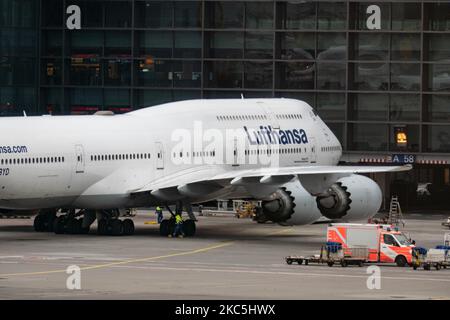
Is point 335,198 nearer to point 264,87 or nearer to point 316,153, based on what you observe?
point 316,153

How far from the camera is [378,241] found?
55.5 metres

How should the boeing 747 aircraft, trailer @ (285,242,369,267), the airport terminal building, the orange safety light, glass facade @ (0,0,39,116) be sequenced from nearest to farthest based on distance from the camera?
1. trailer @ (285,242,369,267)
2. the boeing 747 aircraft
3. the airport terminal building
4. the orange safety light
5. glass facade @ (0,0,39,116)

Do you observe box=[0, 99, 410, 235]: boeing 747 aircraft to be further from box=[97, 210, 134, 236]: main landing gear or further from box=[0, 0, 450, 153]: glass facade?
box=[0, 0, 450, 153]: glass facade

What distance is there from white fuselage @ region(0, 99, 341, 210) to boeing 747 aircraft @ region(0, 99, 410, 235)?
0.04 m

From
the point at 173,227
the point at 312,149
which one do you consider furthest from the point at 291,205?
the point at 312,149

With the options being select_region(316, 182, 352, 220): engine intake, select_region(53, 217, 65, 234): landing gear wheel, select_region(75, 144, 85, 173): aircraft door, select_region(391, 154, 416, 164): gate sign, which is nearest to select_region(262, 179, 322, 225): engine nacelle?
select_region(316, 182, 352, 220): engine intake

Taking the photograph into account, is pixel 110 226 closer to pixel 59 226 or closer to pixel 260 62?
pixel 59 226

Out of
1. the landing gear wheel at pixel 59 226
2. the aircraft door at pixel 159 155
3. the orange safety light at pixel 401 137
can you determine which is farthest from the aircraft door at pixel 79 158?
the orange safety light at pixel 401 137

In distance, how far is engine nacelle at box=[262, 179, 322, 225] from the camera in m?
65.4

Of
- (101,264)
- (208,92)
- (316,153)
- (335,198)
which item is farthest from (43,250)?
(208,92)

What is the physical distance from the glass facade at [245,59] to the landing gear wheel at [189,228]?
21.9 m

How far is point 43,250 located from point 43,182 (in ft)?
12.0

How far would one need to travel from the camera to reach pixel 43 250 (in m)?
58.8

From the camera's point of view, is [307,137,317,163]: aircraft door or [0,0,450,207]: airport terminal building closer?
[307,137,317,163]: aircraft door
